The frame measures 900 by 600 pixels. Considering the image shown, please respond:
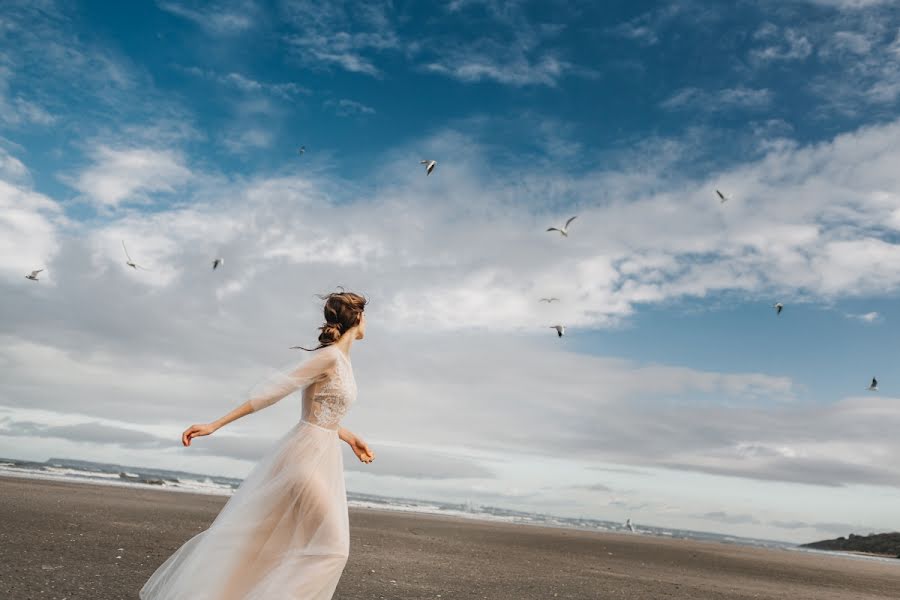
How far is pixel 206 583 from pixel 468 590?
5.49m

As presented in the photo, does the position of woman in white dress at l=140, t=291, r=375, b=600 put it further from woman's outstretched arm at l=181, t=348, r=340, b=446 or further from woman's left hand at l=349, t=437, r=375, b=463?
woman's left hand at l=349, t=437, r=375, b=463

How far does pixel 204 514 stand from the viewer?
18.0 metres

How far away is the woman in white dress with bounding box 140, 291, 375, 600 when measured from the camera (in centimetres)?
489

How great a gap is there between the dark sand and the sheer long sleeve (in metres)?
3.18

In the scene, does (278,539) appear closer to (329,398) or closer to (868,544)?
(329,398)

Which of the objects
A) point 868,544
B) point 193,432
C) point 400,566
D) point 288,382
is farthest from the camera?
point 868,544

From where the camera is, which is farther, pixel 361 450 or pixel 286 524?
pixel 361 450

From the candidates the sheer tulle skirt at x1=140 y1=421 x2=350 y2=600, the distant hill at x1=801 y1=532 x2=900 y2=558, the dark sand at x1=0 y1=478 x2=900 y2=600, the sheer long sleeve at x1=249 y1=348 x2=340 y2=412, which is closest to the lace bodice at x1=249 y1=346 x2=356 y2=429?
the sheer long sleeve at x1=249 y1=348 x2=340 y2=412

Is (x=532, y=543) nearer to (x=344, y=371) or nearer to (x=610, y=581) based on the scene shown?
(x=610, y=581)

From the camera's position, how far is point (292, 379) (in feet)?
17.2

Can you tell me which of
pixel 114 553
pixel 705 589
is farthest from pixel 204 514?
pixel 705 589

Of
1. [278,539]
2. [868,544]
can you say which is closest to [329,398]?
[278,539]

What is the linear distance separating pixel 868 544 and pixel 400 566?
6405cm

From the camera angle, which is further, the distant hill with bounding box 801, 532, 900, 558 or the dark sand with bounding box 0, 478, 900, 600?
the distant hill with bounding box 801, 532, 900, 558
